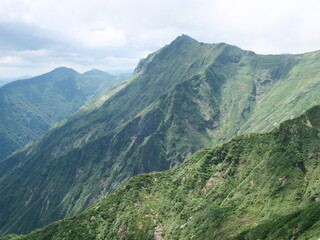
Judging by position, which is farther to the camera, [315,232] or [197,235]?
[197,235]

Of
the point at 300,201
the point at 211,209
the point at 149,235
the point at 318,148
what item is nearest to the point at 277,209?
the point at 300,201

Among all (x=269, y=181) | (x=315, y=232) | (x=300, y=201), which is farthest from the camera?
(x=269, y=181)

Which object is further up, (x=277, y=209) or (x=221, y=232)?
(x=277, y=209)

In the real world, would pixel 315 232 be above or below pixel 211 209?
above

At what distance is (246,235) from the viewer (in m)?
147

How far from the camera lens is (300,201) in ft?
543

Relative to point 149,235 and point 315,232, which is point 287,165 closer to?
point 315,232

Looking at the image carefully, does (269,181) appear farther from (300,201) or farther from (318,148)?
(318,148)

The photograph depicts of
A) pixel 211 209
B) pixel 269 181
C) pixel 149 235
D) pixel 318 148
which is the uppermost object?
pixel 318 148

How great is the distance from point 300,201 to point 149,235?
337 ft

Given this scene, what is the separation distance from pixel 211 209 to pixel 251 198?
28.5 m

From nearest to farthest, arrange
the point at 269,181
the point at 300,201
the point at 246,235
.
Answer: the point at 246,235 < the point at 300,201 < the point at 269,181

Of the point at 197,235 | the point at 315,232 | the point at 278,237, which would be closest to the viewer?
the point at 315,232

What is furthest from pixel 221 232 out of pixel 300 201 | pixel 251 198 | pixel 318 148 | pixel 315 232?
pixel 318 148
